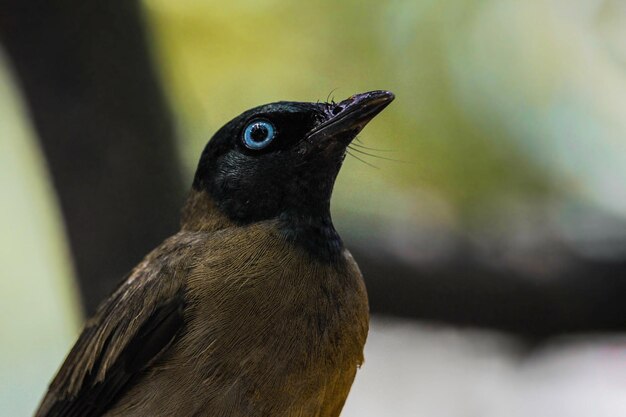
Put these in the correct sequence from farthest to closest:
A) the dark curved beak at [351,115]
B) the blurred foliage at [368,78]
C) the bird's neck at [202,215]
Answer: the blurred foliage at [368,78] → the bird's neck at [202,215] → the dark curved beak at [351,115]

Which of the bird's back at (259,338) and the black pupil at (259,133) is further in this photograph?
the black pupil at (259,133)

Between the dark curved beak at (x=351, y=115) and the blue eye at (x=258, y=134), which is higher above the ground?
the blue eye at (x=258, y=134)

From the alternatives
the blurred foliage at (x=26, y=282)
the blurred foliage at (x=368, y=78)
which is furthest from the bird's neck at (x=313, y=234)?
the blurred foliage at (x=26, y=282)

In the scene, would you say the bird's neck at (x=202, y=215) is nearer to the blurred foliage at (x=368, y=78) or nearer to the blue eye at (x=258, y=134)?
the blue eye at (x=258, y=134)

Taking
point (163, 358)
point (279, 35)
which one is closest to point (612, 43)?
point (279, 35)

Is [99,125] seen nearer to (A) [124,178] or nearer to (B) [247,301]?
(A) [124,178]

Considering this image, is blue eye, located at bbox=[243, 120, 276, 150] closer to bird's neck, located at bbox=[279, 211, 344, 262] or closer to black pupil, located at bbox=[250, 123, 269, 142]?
black pupil, located at bbox=[250, 123, 269, 142]

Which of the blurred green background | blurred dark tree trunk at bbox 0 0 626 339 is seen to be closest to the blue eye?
blurred dark tree trunk at bbox 0 0 626 339
